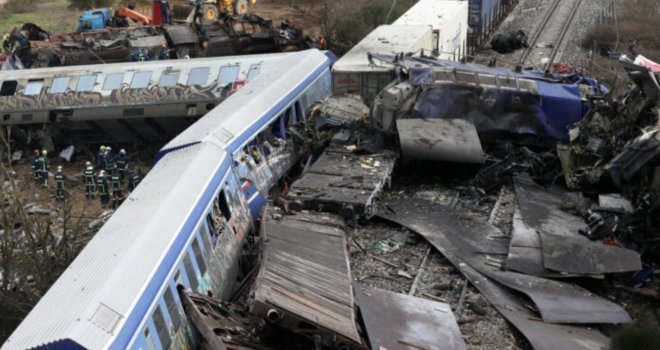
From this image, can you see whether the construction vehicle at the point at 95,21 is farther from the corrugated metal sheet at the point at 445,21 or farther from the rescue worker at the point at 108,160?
the corrugated metal sheet at the point at 445,21

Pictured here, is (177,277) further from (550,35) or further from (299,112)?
A: (550,35)

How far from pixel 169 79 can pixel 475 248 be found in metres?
11.8

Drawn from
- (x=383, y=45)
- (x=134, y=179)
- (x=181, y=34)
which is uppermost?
(x=383, y=45)

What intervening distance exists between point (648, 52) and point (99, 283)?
897 inches

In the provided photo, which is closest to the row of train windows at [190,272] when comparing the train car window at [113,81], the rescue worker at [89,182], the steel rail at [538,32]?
the rescue worker at [89,182]

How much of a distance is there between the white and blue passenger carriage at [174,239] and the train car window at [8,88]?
334 inches

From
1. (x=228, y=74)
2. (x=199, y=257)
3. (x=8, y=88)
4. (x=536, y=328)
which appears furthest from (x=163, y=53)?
(x=536, y=328)

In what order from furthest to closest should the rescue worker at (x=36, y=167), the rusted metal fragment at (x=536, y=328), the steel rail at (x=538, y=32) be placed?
the steel rail at (x=538, y=32)
the rescue worker at (x=36, y=167)
the rusted metal fragment at (x=536, y=328)

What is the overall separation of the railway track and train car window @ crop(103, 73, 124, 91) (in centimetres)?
1246

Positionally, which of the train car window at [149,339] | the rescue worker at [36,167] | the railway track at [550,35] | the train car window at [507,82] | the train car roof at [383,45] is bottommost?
the rescue worker at [36,167]

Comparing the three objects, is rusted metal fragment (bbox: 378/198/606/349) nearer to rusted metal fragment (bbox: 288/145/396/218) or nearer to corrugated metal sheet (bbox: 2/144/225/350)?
rusted metal fragment (bbox: 288/145/396/218)

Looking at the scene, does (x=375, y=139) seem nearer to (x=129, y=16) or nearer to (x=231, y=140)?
(x=231, y=140)

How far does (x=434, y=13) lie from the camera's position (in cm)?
2531

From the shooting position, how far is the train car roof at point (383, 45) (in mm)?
18422
